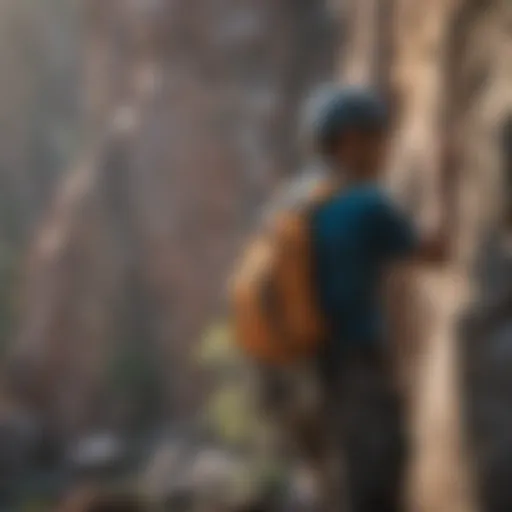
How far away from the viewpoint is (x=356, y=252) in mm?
1744

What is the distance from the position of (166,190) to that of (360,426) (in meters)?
3.76

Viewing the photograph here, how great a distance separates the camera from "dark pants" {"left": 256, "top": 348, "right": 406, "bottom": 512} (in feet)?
5.89

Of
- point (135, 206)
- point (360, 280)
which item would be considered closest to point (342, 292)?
point (360, 280)

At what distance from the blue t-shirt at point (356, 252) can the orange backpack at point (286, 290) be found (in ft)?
0.07

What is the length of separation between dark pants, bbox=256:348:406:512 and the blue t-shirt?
0.06 metres

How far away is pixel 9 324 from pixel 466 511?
4720 millimetres

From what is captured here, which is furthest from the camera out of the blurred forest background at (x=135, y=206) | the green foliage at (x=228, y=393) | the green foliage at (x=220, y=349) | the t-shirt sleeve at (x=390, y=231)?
the blurred forest background at (x=135, y=206)

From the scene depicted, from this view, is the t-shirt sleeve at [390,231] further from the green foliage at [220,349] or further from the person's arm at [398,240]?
the green foliage at [220,349]

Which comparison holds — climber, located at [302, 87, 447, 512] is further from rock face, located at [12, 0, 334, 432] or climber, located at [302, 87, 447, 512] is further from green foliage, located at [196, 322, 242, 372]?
rock face, located at [12, 0, 334, 432]

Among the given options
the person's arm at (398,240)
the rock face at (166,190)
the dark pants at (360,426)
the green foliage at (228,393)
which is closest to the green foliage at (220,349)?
the green foliage at (228,393)

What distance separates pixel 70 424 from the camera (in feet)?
17.5

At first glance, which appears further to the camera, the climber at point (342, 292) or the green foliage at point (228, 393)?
the green foliage at point (228, 393)

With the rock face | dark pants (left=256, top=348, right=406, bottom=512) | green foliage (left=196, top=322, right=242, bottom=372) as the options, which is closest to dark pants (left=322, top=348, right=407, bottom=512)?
dark pants (left=256, top=348, right=406, bottom=512)

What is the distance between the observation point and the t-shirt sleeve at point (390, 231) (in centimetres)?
172
